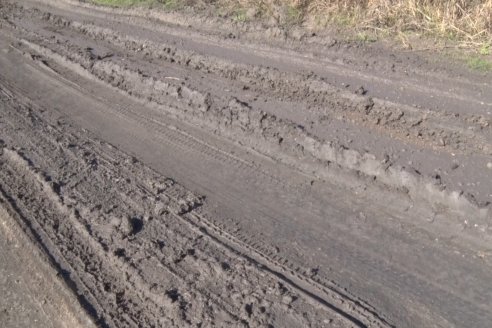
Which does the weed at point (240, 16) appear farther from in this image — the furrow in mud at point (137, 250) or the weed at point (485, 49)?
the furrow in mud at point (137, 250)

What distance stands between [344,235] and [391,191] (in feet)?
2.68

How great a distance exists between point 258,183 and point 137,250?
67.5 inches

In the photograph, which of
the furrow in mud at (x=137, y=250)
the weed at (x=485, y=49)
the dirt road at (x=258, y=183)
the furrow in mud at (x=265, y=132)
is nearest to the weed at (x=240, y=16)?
the dirt road at (x=258, y=183)

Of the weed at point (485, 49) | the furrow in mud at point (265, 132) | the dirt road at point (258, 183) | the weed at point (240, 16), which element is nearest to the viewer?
the dirt road at point (258, 183)

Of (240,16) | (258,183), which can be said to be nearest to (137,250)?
(258,183)

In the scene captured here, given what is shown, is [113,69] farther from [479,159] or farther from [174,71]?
[479,159]

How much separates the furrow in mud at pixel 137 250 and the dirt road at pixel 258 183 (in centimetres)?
2

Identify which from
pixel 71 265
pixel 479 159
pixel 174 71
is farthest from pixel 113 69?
pixel 479 159

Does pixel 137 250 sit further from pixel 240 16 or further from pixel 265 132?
pixel 240 16

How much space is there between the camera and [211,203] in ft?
20.8

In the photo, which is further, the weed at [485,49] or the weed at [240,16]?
the weed at [240,16]

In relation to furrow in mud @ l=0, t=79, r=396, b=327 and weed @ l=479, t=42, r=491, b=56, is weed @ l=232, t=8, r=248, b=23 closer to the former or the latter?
weed @ l=479, t=42, r=491, b=56

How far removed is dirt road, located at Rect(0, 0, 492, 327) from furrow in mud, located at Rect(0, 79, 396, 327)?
0.02 m

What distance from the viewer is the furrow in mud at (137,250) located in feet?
15.7
